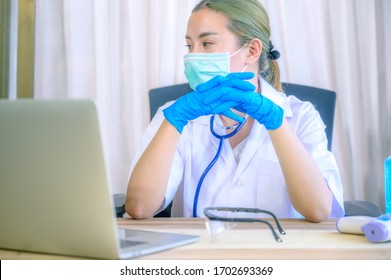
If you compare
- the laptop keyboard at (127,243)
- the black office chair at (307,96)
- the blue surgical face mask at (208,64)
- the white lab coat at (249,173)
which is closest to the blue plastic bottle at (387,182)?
the black office chair at (307,96)

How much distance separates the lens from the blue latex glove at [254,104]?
1070mm

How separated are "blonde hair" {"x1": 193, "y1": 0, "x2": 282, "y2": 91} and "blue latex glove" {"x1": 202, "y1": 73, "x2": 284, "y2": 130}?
0.97ft

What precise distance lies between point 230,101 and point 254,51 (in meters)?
0.33

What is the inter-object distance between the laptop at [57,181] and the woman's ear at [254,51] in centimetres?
82

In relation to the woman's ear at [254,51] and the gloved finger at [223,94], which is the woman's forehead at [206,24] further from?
the gloved finger at [223,94]

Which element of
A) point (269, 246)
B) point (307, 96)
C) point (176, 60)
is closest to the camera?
point (269, 246)

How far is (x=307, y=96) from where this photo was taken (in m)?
1.65

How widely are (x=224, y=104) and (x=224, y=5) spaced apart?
13.7 inches

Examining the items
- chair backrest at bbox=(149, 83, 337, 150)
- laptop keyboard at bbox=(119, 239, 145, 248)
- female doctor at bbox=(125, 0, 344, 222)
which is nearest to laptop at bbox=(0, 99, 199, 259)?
laptop keyboard at bbox=(119, 239, 145, 248)

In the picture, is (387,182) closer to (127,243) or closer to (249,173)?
(249,173)

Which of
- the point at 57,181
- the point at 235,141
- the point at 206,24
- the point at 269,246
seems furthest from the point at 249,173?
the point at 57,181

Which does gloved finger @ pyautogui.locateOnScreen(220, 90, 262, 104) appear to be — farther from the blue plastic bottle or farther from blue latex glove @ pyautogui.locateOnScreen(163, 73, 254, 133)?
the blue plastic bottle
